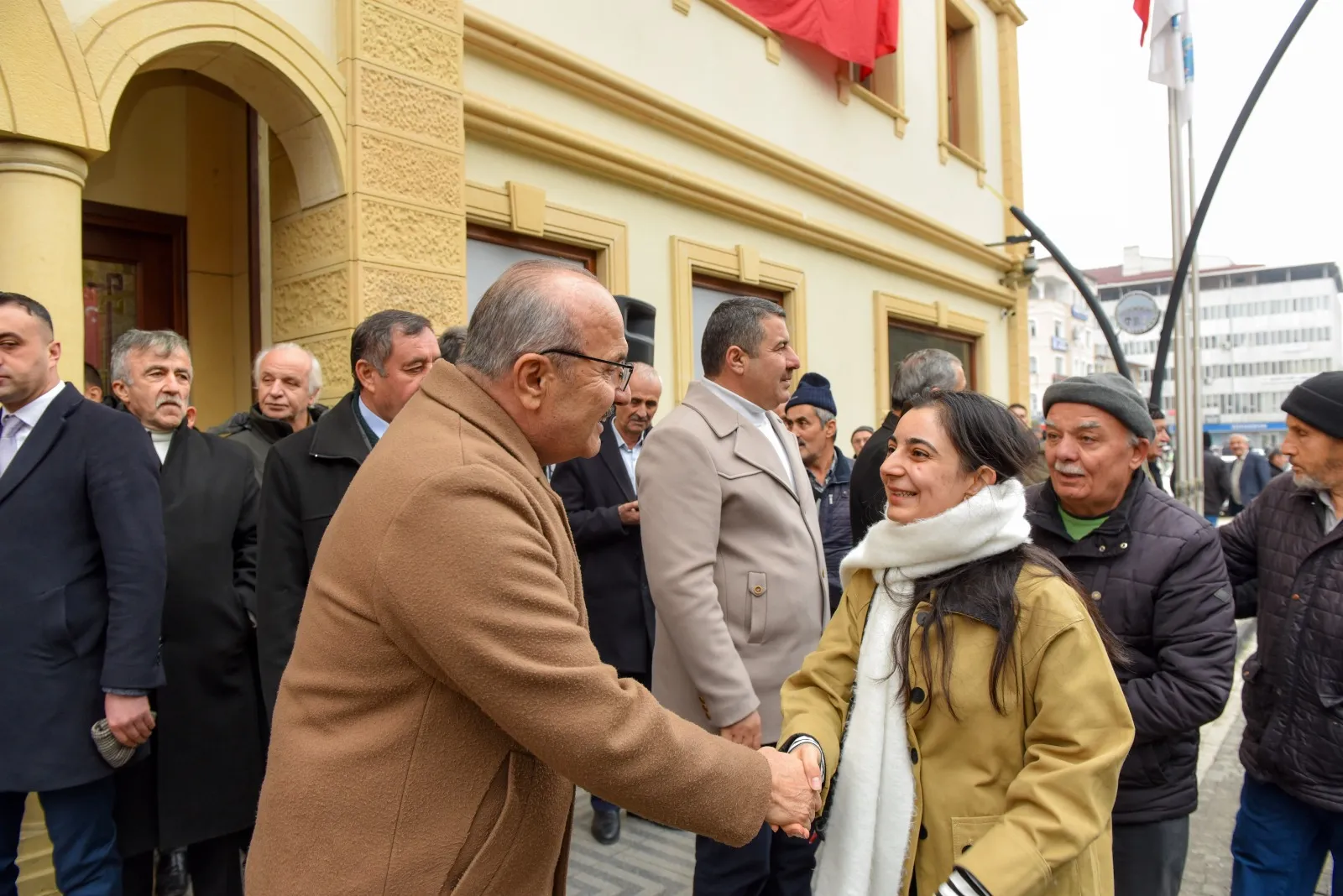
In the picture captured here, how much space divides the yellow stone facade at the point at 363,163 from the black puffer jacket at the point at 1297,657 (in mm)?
4166

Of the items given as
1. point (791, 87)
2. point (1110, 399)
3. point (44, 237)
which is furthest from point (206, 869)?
point (791, 87)

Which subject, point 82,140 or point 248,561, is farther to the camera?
point 82,140

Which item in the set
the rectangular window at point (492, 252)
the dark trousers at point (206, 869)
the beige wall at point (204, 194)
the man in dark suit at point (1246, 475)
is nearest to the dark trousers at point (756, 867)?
the dark trousers at point (206, 869)

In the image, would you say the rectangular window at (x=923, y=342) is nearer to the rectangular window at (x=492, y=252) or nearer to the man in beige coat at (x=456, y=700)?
the rectangular window at (x=492, y=252)

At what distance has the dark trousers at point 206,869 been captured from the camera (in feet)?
10.8

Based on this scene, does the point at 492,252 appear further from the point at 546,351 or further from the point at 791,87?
the point at 546,351

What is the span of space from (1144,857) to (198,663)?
2.94 m

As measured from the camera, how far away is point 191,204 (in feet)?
19.9

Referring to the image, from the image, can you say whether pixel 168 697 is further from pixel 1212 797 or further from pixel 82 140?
pixel 1212 797

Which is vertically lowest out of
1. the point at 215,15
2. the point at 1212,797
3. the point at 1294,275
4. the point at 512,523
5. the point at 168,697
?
the point at 1212,797

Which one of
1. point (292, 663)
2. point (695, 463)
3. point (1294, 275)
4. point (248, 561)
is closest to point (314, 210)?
point (248, 561)

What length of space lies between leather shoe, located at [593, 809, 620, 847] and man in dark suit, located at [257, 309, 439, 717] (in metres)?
1.74

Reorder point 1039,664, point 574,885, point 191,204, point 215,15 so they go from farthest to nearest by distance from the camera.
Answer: point 191,204 → point 215,15 → point 574,885 → point 1039,664

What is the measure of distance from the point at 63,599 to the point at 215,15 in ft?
10.1
